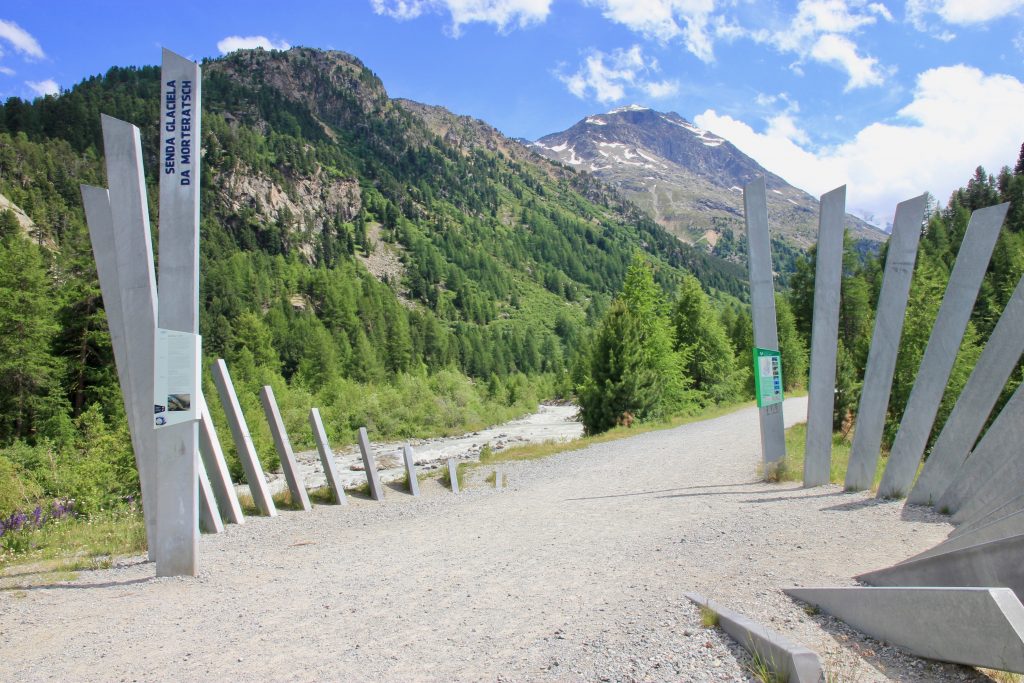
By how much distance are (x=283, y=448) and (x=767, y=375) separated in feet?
26.0

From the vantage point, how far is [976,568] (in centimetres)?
368

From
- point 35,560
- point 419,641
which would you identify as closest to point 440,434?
point 35,560

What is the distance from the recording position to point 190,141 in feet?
22.2

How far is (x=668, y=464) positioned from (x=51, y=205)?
9710 cm

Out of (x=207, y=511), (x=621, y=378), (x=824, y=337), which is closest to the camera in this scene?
(x=207, y=511)

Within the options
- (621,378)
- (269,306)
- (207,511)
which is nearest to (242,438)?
(207,511)

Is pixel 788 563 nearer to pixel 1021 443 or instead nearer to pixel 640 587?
pixel 640 587

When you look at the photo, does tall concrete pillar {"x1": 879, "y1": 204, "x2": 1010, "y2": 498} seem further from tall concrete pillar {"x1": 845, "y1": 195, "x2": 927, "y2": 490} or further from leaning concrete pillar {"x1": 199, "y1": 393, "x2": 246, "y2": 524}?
leaning concrete pillar {"x1": 199, "y1": 393, "x2": 246, "y2": 524}

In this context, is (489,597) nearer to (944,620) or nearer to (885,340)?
(944,620)

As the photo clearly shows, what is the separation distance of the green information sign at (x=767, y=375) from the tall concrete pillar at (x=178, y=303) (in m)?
7.97

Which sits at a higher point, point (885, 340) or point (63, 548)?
point (885, 340)

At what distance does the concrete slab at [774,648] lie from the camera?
3207mm

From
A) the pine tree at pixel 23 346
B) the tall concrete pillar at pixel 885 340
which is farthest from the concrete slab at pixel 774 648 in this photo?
the pine tree at pixel 23 346

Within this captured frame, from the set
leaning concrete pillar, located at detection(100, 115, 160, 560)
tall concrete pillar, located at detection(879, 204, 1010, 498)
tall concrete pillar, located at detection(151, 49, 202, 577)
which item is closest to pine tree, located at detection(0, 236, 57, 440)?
leaning concrete pillar, located at detection(100, 115, 160, 560)
